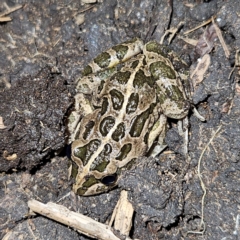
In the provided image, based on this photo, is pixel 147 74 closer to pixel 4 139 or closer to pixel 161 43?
pixel 161 43

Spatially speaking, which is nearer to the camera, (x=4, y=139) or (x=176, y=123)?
(x=4, y=139)

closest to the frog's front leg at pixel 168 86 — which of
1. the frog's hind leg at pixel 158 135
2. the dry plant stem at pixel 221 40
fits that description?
the frog's hind leg at pixel 158 135

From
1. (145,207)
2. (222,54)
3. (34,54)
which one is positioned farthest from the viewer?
(34,54)

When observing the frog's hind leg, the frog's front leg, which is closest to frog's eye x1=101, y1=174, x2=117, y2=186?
the frog's hind leg

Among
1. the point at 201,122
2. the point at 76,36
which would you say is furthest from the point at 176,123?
the point at 76,36

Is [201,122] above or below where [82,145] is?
below

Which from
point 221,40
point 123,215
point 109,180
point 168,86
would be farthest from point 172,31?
point 123,215

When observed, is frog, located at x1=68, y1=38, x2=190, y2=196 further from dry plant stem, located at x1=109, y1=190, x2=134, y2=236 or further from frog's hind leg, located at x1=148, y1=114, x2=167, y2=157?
dry plant stem, located at x1=109, y1=190, x2=134, y2=236
